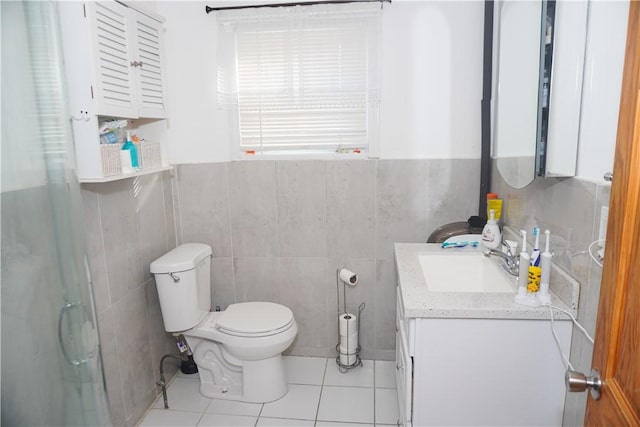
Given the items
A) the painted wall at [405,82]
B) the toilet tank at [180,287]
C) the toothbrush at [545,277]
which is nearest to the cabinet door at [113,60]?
the painted wall at [405,82]

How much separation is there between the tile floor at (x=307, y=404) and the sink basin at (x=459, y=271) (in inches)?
30.5

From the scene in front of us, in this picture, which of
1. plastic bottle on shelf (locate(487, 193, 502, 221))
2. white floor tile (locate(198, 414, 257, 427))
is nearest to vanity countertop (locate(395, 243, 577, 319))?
plastic bottle on shelf (locate(487, 193, 502, 221))

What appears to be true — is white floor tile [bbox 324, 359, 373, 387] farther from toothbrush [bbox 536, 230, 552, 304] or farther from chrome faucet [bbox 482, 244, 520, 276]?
toothbrush [bbox 536, 230, 552, 304]

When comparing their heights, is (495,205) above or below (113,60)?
below

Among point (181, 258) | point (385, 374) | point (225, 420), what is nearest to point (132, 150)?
point (181, 258)

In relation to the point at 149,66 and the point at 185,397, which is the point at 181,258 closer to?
the point at 185,397

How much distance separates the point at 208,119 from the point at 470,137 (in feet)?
4.85

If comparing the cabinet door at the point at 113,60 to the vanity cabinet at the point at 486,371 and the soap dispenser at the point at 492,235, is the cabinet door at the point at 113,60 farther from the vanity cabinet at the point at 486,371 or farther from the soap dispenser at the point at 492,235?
the soap dispenser at the point at 492,235

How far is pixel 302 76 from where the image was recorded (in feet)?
7.77

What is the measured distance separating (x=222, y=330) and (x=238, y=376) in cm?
32

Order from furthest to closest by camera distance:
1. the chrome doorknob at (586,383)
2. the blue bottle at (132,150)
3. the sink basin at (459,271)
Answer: the blue bottle at (132,150) → the sink basin at (459,271) → the chrome doorknob at (586,383)

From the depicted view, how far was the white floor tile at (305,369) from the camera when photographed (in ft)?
8.19

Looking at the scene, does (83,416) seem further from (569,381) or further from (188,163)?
(188,163)

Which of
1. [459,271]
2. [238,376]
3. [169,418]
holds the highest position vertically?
[459,271]
